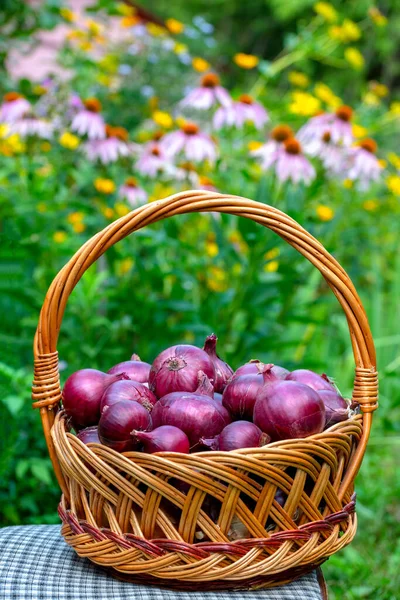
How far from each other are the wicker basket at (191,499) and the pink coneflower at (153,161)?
1.31m

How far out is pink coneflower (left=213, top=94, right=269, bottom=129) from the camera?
220cm

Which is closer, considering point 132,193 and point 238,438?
point 238,438

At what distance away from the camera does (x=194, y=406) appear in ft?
2.88

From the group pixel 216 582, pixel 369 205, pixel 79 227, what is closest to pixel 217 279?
pixel 79 227

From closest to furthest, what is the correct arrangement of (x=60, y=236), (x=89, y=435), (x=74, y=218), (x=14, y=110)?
(x=89, y=435), (x=14, y=110), (x=60, y=236), (x=74, y=218)

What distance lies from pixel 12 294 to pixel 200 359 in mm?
886

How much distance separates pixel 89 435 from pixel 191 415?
15cm

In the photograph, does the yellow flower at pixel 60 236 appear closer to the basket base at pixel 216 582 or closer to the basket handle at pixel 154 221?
the basket handle at pixel 154 221

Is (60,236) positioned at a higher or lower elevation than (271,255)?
lower

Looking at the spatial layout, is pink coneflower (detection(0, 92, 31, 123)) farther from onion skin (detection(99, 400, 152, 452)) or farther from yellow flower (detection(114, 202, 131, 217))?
onion skin (detection(99, 400, 152, 452))

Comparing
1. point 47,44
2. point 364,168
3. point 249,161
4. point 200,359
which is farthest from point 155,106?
point 47,44

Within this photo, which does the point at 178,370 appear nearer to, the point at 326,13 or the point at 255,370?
the point at 255,370

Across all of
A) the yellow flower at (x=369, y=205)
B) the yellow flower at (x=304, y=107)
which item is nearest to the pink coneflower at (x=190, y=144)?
the yellow flower at (x=304, y=107)

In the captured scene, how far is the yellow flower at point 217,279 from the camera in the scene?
7.39ft
